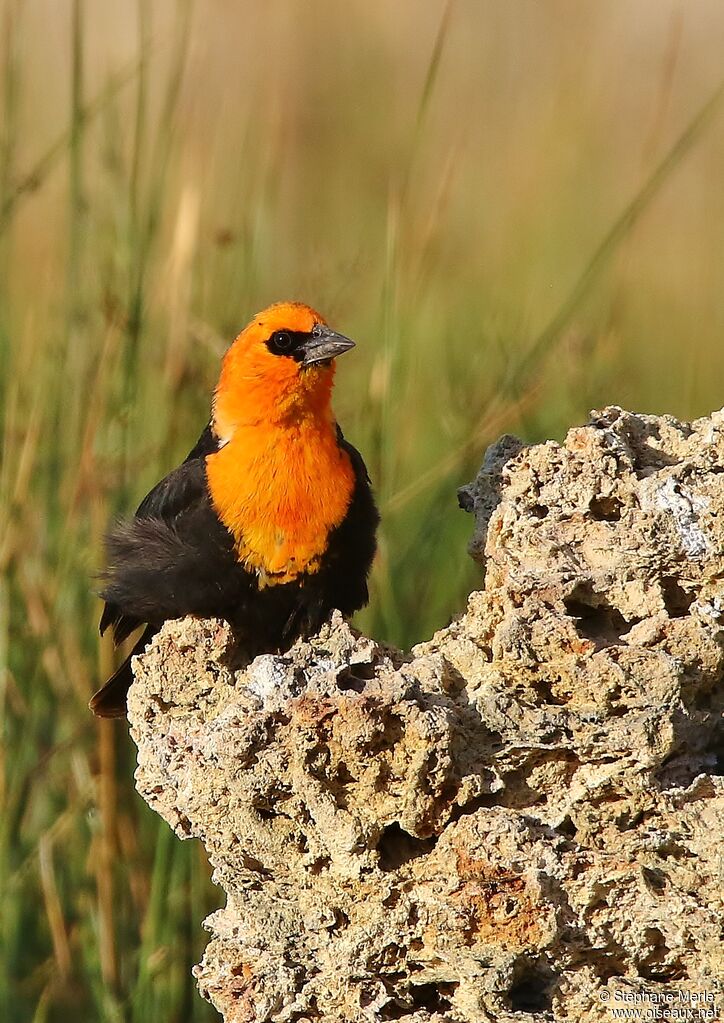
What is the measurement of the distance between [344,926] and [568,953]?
41 cm

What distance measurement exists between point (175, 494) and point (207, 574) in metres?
0.29


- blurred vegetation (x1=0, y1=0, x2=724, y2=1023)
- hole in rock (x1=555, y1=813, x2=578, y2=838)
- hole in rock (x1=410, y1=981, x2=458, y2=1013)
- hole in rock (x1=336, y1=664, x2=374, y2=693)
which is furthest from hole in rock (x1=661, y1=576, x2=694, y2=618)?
blurred vegetation (x1=0, y1=0, x2=724, y2=1023)

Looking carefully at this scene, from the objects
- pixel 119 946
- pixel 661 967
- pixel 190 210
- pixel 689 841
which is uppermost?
pixel 190 210

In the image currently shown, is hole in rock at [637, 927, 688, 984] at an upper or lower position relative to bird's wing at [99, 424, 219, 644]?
lower

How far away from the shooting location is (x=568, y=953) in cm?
222

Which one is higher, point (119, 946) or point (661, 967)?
point (661, 967)

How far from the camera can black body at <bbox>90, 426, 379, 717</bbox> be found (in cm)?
337

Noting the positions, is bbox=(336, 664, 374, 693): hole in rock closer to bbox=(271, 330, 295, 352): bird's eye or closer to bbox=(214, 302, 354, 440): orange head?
bbox=(214, 302, 354, 440): orange head

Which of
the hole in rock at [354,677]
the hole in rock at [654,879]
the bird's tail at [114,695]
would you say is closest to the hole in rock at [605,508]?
the hole in rock at [354,677]

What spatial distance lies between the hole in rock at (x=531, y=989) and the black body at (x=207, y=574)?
120 centimetres

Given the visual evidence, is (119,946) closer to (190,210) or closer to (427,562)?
(427,562)

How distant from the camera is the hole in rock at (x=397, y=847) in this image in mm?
2314

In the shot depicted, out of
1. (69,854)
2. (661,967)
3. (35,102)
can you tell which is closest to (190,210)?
(35,102)

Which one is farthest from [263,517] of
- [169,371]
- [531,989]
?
[531,989]
